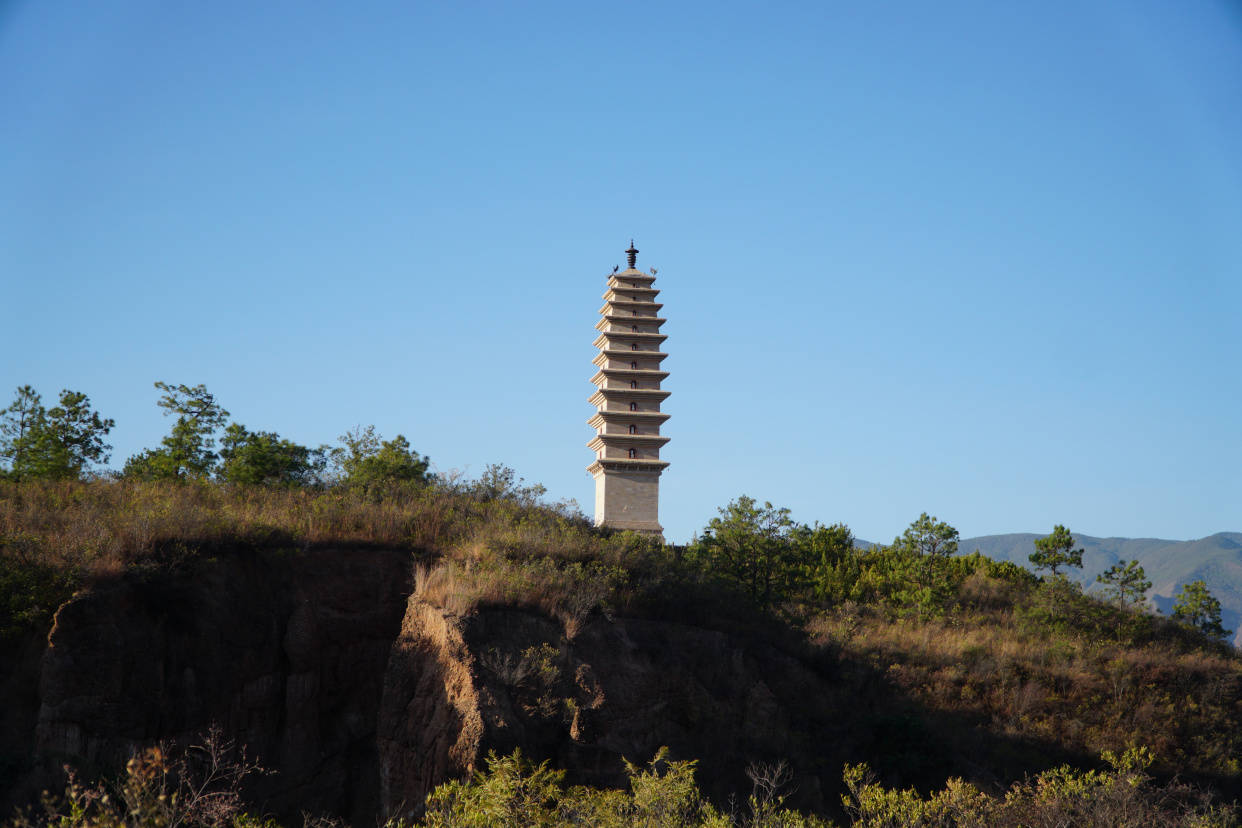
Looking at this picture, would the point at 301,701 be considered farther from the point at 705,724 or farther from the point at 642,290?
the point at 642,290

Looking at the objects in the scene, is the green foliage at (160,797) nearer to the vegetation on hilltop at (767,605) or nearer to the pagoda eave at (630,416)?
the vegetation on hilltop at (767,605)

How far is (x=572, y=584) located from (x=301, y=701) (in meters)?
6.09

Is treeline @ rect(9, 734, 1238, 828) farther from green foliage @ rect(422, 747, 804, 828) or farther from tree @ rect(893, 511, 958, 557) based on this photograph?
tree @ rect(893, 511, 958, 557)

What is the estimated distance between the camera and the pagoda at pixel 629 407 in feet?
175

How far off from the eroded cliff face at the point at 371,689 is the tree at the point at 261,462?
10.2 meters

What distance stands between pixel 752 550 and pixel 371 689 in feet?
51.9

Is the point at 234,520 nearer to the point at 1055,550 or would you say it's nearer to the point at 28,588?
the point at 28,588

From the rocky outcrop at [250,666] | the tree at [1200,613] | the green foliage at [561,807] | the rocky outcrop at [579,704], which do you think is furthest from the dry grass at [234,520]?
the tree at [1200,613]

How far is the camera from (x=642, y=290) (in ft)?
186

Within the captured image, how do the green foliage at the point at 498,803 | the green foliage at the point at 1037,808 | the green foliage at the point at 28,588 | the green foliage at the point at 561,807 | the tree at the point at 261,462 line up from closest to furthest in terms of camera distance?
the green foliage at the point at 498,803, the green foliage at the point at 561,807, the green foliage at the point at 1037,808, the green foliage at the point at 28,588, the tree at the point at 261,462

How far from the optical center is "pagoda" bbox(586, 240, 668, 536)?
53250 mm

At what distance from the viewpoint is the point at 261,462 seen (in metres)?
32.4

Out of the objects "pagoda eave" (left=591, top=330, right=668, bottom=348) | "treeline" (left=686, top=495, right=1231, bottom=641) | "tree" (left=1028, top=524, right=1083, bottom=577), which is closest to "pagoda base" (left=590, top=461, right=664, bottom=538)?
"pagoda eave" (left=591, top=330, right=668, bottom=348)

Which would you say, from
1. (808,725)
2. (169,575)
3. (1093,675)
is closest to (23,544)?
(169,575)
